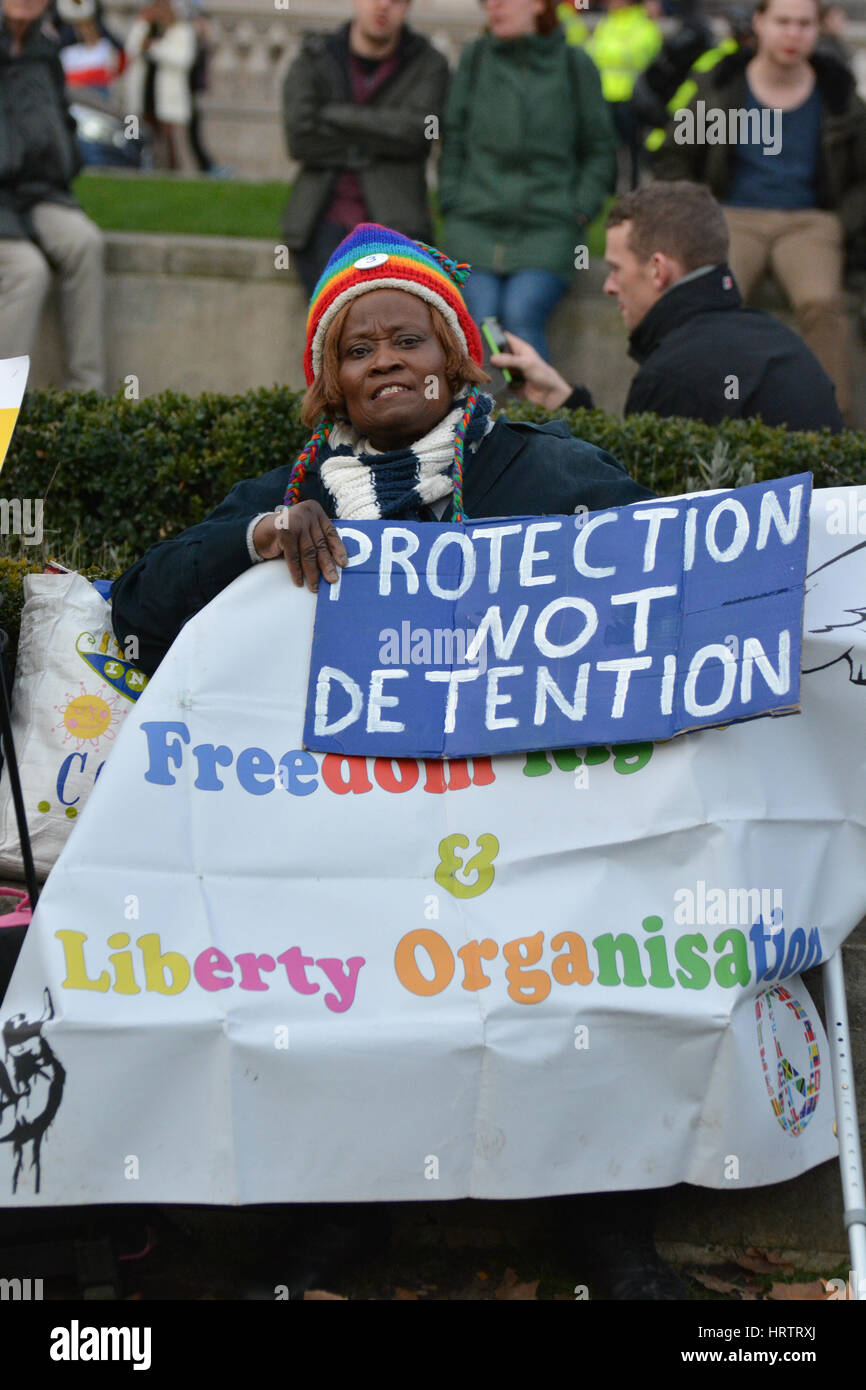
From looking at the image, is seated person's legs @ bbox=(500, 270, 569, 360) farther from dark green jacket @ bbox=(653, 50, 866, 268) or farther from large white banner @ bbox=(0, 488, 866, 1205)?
large white banner @ bbox=(0, 488, 866, 1205)

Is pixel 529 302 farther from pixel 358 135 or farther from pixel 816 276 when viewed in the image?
pixel 816 276

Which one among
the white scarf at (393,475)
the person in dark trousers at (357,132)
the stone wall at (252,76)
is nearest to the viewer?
the white scarf at (393,475)

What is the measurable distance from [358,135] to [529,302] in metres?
1.15

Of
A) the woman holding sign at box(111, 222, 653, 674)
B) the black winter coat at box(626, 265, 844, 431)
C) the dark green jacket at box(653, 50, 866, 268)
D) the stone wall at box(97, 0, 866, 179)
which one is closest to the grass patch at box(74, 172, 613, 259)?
the dark green jacket at box(653, 50, 866, 268)

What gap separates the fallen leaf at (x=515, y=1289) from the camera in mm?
3816

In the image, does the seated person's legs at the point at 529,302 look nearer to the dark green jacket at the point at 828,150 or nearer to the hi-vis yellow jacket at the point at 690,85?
the dark green jacket at the point at 828,150

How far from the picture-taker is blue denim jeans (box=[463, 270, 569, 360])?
26.4 ft

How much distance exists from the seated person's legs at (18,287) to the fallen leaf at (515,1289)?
17.3 ft

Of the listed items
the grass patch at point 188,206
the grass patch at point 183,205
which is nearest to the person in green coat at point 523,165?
the grass patch at point 188,206

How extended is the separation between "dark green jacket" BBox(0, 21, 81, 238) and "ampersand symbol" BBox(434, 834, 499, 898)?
518cm

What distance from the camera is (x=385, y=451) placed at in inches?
171

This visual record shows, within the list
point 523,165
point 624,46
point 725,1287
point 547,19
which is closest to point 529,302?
point 523,165
